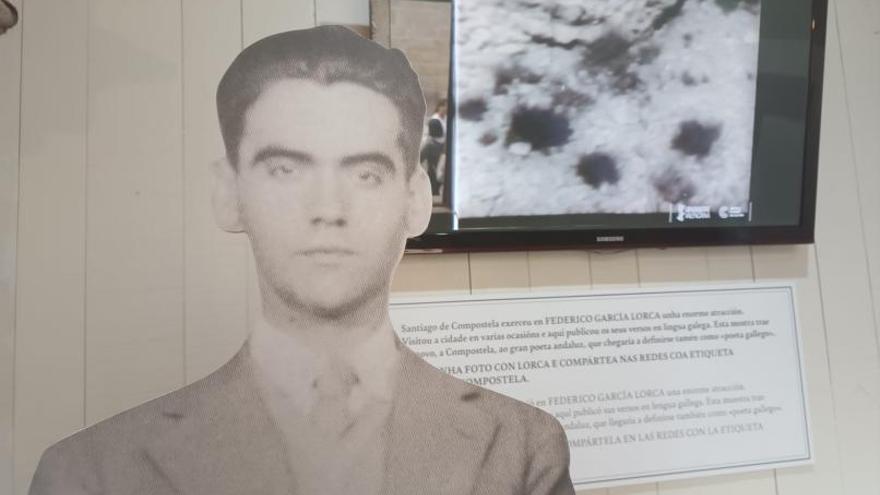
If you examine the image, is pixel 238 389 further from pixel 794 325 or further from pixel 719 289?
pixel 794 325

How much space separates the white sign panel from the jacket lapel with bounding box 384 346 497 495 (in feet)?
0.11

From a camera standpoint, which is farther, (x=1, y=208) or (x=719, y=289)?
(x=719, y=289)

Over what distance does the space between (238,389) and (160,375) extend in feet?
0.37

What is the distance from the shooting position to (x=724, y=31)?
1.07 metres

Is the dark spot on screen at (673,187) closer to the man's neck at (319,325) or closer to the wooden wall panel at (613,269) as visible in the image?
the wooden wall panel at (613,269)

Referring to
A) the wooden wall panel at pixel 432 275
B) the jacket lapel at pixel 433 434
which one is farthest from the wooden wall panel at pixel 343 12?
the jacket lapel at pixel 433 434

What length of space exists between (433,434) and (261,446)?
0.23 meters

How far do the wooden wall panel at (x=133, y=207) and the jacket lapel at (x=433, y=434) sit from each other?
1.04ft

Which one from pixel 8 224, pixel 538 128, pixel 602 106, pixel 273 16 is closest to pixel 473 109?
pixel 538 128

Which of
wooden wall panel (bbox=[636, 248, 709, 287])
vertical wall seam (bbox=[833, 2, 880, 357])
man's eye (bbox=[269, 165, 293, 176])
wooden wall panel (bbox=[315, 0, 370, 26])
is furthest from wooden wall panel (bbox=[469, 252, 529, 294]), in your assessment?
vertical wall seam (bbox=[833, 2, 880, 357])

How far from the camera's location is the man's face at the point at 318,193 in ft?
2.91

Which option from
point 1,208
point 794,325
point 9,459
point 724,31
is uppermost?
point 724,31

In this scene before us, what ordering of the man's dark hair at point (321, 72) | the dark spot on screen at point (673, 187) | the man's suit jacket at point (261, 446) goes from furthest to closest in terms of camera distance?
the dark spot on screen at point (673, 187)
the man's dark hair at point (321, 72)
the man's suit jacket at point (261, 446)

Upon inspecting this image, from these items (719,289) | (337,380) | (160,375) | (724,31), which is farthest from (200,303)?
(724,31)
